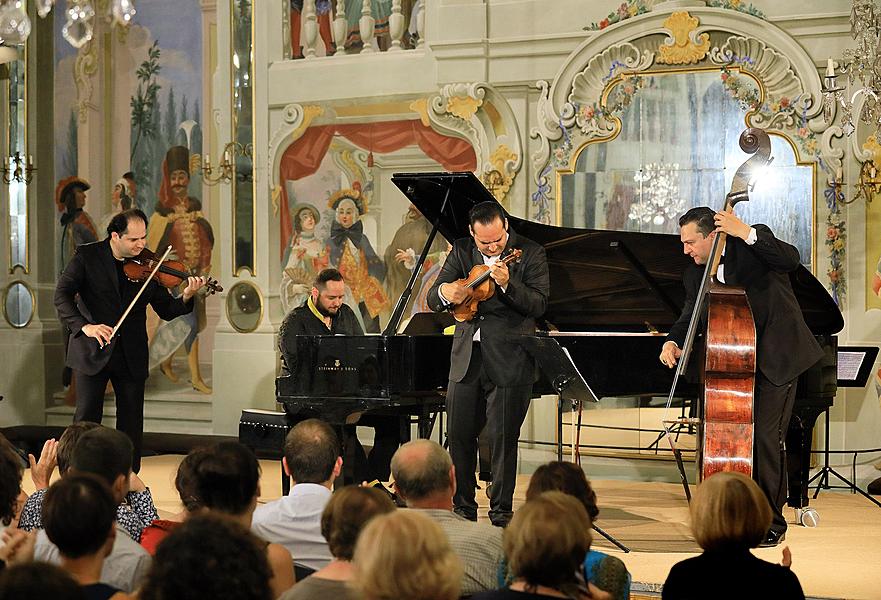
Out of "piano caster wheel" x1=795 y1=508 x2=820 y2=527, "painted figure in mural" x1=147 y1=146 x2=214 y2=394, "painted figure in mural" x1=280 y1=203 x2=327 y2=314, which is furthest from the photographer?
"painted figure in mural" x1=147 y1=146 x2=214 y2=394

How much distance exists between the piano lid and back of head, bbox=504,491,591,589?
3510mm

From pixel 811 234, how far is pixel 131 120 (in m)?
5.55

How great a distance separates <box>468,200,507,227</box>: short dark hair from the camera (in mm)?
5566

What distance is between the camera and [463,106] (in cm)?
884

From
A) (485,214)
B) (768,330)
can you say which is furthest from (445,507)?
(768,330)

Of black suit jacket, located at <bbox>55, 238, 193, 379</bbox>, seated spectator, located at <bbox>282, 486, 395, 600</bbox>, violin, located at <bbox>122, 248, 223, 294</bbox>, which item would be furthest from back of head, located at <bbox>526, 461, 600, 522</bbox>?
black suit jacket, located at <bbox>55, 238, 193, 379</bbox>

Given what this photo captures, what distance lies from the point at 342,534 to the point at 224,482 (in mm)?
494

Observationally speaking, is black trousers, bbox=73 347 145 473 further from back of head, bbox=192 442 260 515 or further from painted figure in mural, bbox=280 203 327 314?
back of head, bbox=192 442 260 515

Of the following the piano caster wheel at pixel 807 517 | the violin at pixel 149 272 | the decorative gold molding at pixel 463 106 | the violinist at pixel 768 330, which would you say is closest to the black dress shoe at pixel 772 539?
the violinist at pixel 768 330

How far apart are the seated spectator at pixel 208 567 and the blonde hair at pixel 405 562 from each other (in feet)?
0.62

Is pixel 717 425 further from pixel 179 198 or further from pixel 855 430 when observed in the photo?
pixel 179 198

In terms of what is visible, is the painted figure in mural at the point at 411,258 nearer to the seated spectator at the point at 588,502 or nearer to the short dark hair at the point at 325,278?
the short dark hair at the point at 325,278

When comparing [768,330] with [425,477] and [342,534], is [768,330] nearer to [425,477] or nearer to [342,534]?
[425,477]

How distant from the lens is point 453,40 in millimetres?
8859
